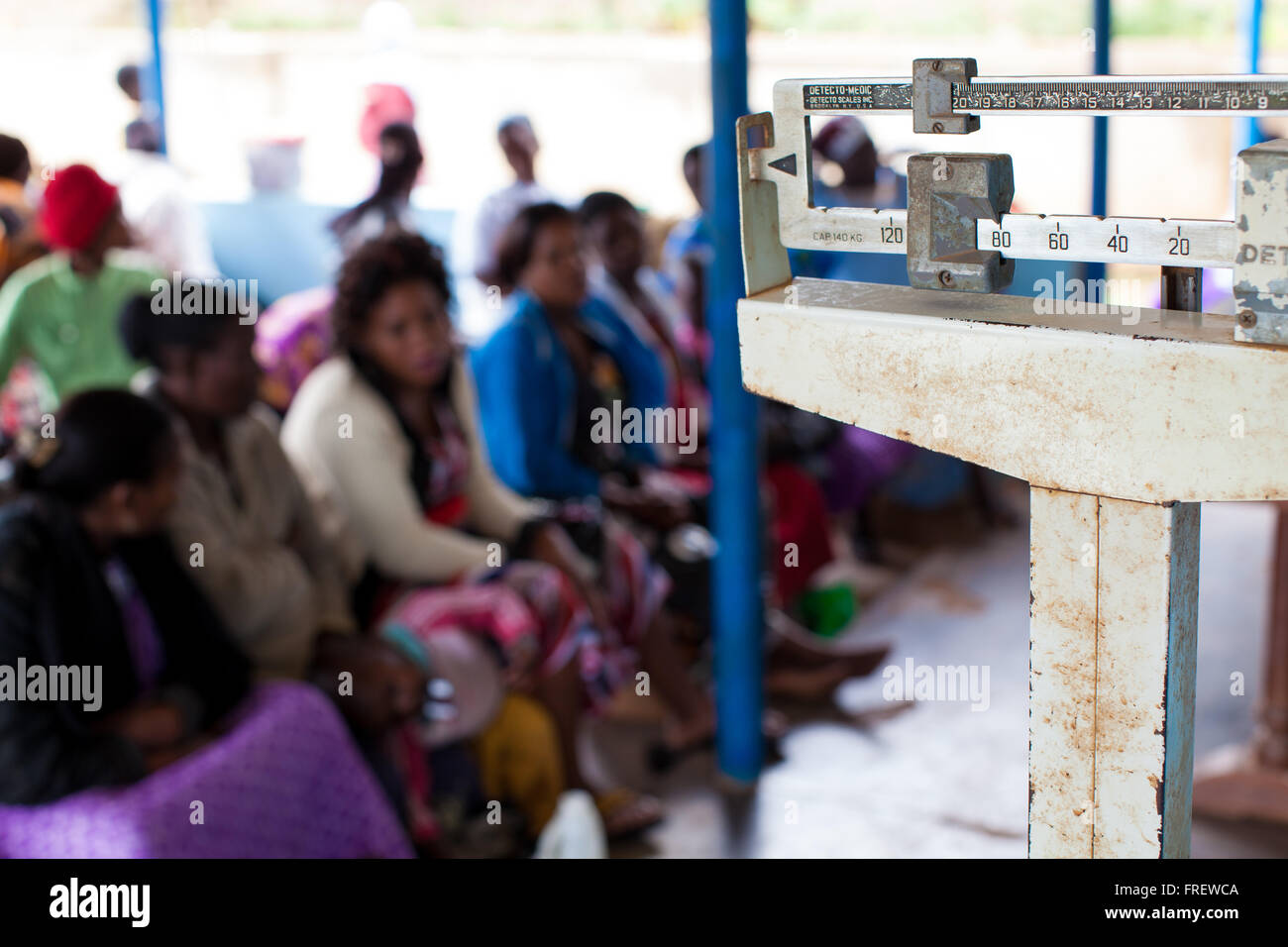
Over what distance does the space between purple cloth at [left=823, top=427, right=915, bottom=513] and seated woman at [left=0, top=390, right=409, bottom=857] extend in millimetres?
2418

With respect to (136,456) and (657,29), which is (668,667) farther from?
(657,29)

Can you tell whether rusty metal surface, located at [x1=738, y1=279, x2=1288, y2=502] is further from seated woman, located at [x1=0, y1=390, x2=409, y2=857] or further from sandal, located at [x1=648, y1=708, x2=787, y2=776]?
sandal, located at [x1=648, y1=708, x2=787, y2=776]

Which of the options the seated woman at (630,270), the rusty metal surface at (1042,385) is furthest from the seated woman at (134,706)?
the seated woman at (630,270)

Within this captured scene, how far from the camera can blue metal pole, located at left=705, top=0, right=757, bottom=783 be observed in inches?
126

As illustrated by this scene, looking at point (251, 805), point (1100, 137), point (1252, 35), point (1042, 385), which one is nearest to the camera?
point (1042, 385)

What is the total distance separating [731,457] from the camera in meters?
3.42

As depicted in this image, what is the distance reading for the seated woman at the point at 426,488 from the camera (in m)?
3.40

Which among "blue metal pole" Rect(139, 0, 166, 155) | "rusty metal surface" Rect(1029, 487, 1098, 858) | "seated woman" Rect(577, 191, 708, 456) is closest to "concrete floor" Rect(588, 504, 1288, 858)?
"seated woman" Rect(577, 191, 708, 456)

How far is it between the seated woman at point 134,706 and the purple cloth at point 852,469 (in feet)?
7.93

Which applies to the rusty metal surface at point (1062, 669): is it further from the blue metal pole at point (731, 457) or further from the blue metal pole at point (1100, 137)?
the blue metal pole at point (1100, 137)

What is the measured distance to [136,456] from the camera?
2.61 meters

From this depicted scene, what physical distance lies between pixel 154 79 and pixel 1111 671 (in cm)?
632

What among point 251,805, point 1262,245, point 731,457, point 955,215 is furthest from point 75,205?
point 1262,245

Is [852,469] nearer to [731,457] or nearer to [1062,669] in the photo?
[731,457]
